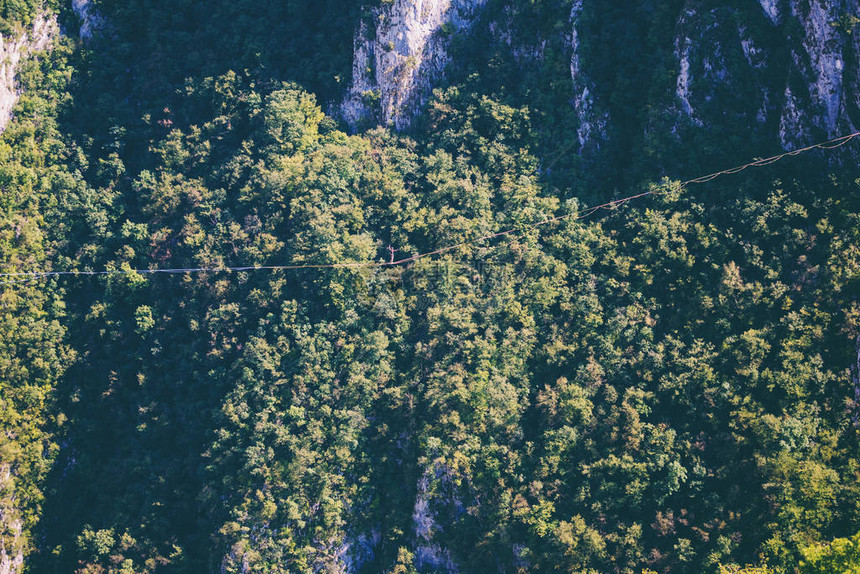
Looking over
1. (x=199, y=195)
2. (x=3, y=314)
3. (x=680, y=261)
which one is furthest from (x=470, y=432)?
(x=3, y=314)

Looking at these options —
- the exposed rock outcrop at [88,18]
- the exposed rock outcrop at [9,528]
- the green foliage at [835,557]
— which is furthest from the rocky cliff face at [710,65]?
the exposed rock outcrop at [9,528]

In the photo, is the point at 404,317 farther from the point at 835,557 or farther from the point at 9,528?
the point at 9,528

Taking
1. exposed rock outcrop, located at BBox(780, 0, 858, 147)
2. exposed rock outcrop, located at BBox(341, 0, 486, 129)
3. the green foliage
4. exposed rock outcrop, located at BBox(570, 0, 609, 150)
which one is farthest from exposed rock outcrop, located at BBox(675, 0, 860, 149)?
the green foliage

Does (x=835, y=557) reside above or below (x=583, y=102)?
below

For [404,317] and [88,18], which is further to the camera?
[88,18]

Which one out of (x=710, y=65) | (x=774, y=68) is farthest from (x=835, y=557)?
(x=710, y=65)

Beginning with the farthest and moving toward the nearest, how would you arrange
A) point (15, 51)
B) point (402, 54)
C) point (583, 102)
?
1. point (15, 51)
2. point (402, 54)
3. point (583, 102)

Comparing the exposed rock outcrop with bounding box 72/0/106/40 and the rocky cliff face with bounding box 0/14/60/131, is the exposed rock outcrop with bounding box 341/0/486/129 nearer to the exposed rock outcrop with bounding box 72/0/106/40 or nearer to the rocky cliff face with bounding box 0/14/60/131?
the exposed rock outcrop with bounding box 72/0/106/40
